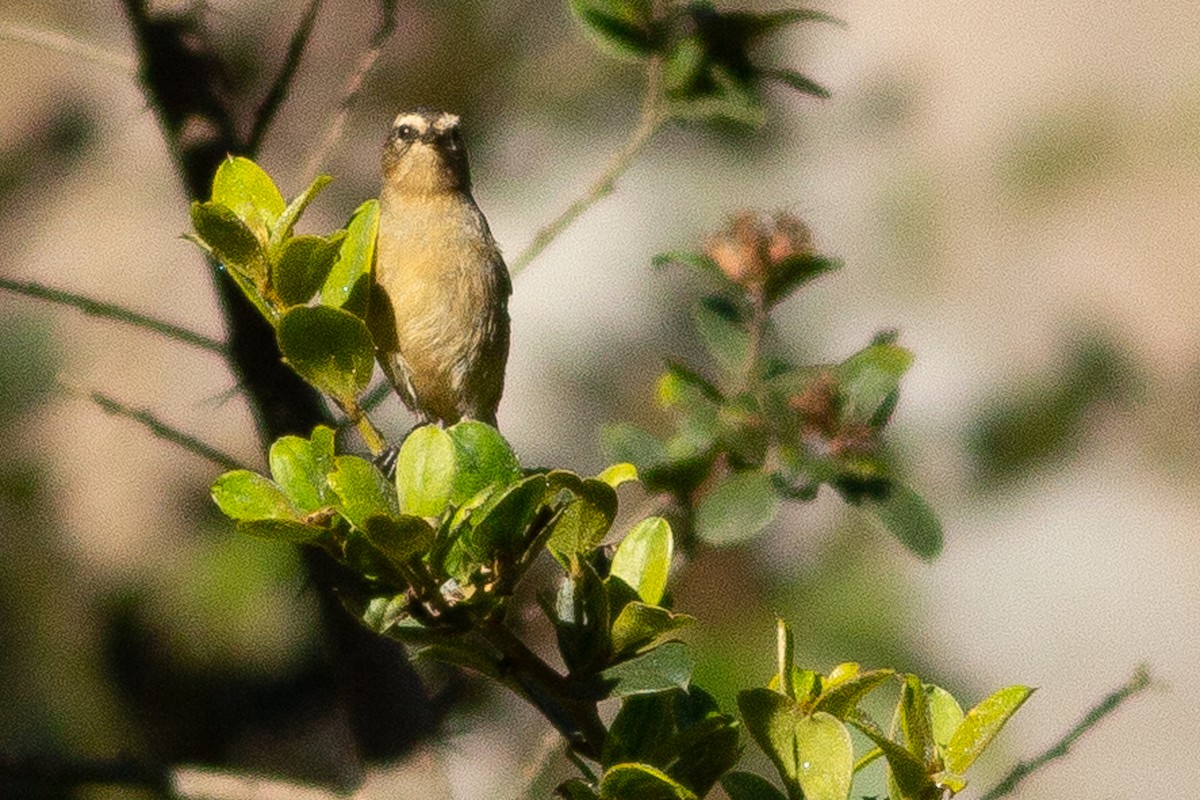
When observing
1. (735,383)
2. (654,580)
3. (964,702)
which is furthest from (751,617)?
(654,580)

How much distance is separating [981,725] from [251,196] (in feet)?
2.26

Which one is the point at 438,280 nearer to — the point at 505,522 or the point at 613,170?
the point at 613,170

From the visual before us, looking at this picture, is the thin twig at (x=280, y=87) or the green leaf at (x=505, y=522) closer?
the green leaf at (x=505, y=522)

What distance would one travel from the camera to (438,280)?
216 cm

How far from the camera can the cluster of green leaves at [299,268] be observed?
1187 millimetres

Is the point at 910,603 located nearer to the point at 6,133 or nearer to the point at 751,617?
the point at 751,617

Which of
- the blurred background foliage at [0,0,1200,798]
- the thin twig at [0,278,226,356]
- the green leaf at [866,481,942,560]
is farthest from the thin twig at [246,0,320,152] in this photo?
the blurred background foliage at [0,0,1200,798]

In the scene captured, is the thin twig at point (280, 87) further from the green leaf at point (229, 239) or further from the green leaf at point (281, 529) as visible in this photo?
the green leaf at point (281, 529)

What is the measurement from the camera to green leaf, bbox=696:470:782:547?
1.71 m

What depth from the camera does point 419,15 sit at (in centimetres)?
508

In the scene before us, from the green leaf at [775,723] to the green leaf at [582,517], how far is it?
0.53ft

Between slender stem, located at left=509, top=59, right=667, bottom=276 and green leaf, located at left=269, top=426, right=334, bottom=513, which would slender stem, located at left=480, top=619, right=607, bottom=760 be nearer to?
green leaf, located at left=269, top=426, right=334, bottom=513

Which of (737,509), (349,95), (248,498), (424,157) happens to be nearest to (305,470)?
(248,498)

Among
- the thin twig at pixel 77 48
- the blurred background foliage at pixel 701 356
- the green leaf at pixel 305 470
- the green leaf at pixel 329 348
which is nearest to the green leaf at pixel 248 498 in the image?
the green leaf at pixel 305 470
